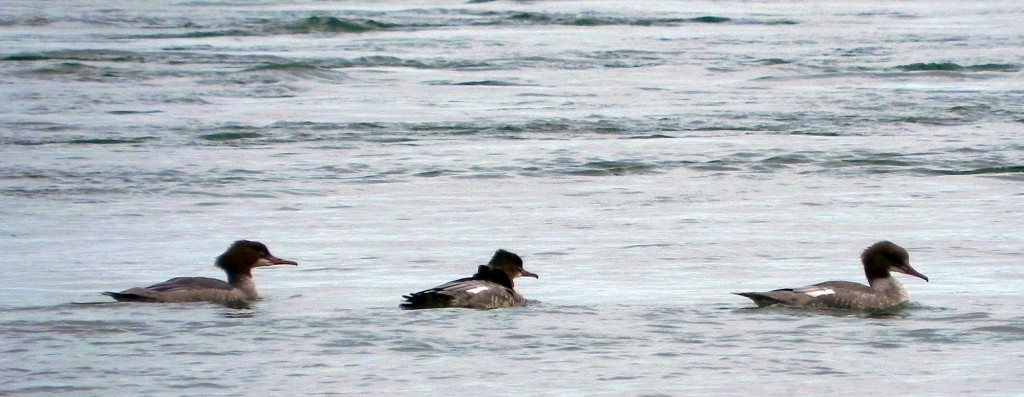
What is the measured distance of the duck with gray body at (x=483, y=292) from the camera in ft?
35.5

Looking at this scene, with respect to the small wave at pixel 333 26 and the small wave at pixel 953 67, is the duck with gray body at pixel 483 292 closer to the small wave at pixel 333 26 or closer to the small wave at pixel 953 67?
the small wave at pixel 953 67

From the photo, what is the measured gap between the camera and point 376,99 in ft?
82.7

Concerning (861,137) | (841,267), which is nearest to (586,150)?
(861,137)

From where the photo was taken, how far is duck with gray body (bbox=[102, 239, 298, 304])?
1097 cm

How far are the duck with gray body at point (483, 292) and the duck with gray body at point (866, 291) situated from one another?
1352 millimetres

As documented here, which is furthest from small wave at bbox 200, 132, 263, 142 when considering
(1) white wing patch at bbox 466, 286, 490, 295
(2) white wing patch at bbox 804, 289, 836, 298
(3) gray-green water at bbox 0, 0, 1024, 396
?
(2) white wing patch at bbox 804, 289, 836, 298

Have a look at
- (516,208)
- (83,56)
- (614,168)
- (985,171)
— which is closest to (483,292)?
(516,208)

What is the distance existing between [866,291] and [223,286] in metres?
3.77

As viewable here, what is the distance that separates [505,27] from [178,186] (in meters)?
24.5

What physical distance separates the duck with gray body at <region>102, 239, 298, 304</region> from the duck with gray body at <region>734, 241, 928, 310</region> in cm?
296

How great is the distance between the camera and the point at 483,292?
435 inches

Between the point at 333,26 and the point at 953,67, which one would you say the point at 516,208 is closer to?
the point at 953,67

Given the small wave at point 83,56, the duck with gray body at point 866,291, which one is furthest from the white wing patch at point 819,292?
the small wave at point 83,56

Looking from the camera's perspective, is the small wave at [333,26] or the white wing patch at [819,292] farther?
the small wave at [333,26]
